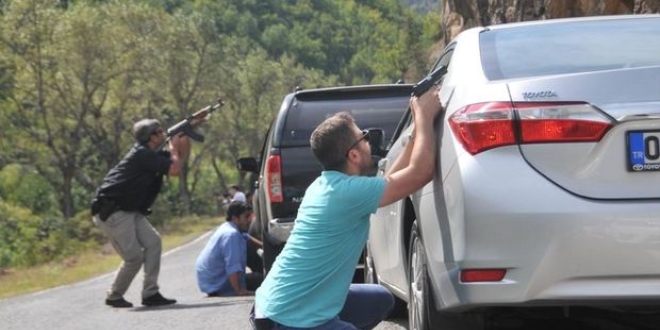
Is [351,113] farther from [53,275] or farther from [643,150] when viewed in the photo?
[53,275]

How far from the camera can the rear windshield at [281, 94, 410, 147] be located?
427 inches

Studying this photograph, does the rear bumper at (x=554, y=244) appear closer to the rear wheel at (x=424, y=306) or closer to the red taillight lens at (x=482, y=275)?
the red taillight lens at (x=482, y=275)

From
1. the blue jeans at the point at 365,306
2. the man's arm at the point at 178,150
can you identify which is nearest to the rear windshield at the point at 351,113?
the man's arm at the point at 178,150

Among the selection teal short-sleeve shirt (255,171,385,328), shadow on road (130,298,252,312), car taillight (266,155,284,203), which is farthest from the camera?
shadow on road (130,298,252,312)

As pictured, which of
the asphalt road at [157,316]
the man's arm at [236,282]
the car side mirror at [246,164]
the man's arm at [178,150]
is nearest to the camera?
the asphalt road at [157,316]

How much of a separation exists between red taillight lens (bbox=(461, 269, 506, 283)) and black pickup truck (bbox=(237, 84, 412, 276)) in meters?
5.52

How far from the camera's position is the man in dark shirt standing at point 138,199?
11656mm

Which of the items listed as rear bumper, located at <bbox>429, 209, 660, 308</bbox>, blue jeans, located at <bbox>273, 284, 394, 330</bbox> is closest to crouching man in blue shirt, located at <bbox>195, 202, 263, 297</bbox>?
blue jeans, located at <bbox>273, 284, 394, 330</bbox>

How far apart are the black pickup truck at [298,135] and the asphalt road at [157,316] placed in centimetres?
84

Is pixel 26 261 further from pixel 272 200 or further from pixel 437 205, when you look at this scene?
pixel 437 205

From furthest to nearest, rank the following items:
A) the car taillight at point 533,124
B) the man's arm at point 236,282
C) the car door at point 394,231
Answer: the man's arm at point 236,282
the car door at point 394,231
the car taillight at point 533,124

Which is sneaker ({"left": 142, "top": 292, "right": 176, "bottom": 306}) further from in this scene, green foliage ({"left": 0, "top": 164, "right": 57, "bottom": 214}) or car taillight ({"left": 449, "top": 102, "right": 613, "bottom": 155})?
green foliage ({"left": 0, "top": 164, "right": 57, "bottom": 214})

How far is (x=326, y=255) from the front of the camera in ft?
16.8

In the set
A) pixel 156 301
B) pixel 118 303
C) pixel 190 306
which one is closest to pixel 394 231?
pixel 190 306
